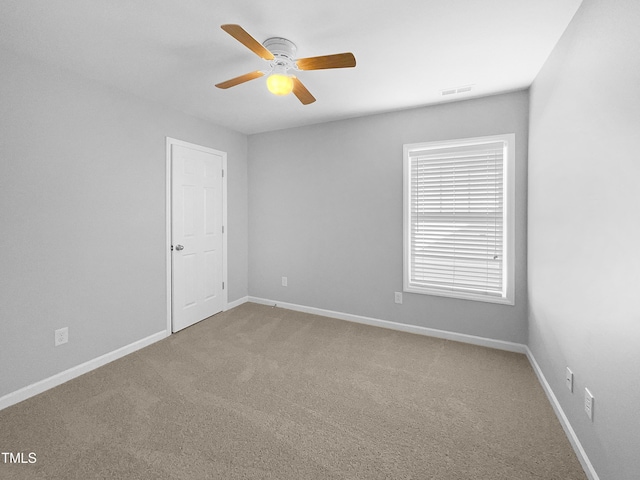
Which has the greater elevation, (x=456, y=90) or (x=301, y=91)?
(x=456, y=90)

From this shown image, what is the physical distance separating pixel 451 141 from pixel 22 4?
135 inches

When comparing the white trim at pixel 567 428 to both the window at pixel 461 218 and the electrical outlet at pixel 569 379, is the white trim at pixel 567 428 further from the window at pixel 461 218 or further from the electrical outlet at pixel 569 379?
the window at pixel 461 218

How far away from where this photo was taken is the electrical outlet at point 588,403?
1.54 meters

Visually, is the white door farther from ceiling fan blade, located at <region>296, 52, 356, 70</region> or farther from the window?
the window

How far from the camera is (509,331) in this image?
301 cm

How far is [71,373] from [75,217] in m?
1.31

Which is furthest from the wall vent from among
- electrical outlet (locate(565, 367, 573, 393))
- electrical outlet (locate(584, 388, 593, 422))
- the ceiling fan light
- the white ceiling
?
electrical outlet (locate(584, 388, 593, 422))

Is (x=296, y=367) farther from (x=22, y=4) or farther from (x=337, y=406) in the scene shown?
(x=22, y=4)

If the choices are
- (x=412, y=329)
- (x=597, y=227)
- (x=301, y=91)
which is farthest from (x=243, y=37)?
(x=412, y=329)

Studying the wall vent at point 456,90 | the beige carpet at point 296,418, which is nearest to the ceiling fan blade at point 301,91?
the wall vent at point 456,90

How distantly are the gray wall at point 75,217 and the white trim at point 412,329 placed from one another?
1.70m

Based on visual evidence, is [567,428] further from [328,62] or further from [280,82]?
[280,82]

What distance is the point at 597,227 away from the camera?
4.95 feet

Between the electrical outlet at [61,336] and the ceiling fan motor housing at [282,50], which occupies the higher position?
the ceiling fan motor housing at [282,50]
